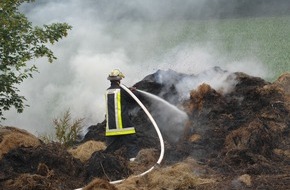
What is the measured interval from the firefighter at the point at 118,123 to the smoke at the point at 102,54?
334 cm

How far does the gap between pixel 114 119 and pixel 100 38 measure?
51.4 ft

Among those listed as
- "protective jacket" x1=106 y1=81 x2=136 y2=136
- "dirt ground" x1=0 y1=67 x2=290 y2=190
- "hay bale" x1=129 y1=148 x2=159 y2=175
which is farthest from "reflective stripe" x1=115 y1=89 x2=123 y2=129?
"hay bale" x1=129 y1=148 x2=159 y2=175

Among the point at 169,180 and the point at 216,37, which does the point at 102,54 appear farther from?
the point at 169,180

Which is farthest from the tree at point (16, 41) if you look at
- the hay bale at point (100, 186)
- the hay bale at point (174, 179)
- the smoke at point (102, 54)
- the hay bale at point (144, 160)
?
the hay bale at point (100, 186)

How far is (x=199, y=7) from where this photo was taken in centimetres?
3022

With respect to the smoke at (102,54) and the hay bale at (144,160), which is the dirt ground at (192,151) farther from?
the smoke at (102,54)

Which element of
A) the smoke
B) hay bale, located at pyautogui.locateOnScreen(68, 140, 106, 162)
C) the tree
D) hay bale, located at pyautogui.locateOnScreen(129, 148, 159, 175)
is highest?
the smoke

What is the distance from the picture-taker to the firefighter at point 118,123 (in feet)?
32.3

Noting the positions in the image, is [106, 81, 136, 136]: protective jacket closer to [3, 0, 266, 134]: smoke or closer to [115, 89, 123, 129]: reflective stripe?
[115, 89, 123, 129]: reflective stripe

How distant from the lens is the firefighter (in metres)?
9.86

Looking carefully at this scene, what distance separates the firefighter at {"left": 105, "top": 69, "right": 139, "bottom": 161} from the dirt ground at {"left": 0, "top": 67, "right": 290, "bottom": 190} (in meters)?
0.27

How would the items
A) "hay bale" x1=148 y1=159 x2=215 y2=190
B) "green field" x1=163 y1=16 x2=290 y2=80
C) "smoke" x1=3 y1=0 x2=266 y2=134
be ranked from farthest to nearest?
"green field" x1=163 y1=16 x2=290 y2=80, "smoke" x1=3 y1=0 x2=266 y2=134, "hay bale" x1=148 y1=159 x2=215 y2=190

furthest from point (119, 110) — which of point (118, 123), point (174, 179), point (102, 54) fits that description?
point (102, 54)

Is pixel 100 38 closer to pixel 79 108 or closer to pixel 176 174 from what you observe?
pixel 79 108
